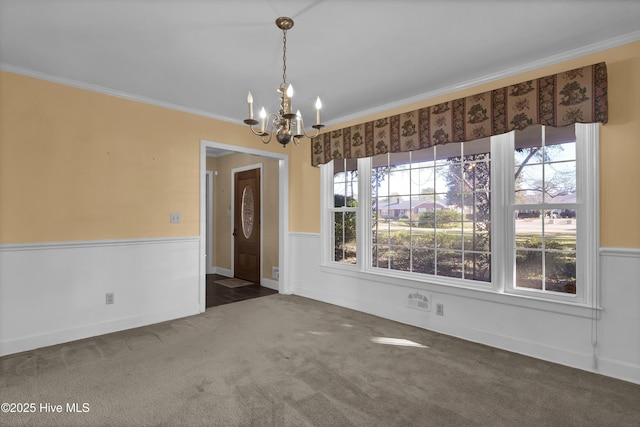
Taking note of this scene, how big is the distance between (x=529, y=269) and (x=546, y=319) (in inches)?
17.5

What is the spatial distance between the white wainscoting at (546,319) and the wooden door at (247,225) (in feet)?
8.37

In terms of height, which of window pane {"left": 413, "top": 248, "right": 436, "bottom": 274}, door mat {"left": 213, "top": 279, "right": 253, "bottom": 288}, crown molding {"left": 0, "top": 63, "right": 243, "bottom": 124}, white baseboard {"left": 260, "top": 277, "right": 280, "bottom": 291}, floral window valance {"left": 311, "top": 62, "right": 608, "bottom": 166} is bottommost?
door mat {"left": 213, "top": 279, "right": 253, "bottom": 288}

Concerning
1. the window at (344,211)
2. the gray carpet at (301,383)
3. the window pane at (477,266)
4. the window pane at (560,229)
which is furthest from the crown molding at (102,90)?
the window pane at (560,229)

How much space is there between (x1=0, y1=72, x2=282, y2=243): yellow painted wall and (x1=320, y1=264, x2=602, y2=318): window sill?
2.31 meters

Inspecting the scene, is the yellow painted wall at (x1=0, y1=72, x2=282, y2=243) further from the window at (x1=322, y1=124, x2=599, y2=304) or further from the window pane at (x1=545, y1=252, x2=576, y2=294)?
the window pane at (x1=545, y1=252, x2=576, y2=294)

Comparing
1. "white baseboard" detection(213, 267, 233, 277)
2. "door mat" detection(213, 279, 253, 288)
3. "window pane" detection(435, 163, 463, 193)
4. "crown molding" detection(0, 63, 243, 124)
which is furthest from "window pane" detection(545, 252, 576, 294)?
"white baseboard" detection(213, 267, 233, 277)

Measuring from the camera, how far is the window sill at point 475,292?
2.73 meters

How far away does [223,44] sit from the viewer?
2.62 metres

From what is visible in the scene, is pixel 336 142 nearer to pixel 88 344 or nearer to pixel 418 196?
pixel 418 196

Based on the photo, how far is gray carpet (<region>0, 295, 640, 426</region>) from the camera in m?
2.04

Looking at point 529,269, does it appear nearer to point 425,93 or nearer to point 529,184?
point 529,184

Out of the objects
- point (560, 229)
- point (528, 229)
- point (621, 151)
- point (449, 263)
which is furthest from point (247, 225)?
point (621, 151)

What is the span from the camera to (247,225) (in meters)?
6.31

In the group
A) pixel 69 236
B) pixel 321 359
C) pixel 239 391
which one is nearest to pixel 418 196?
pixel 321 359
